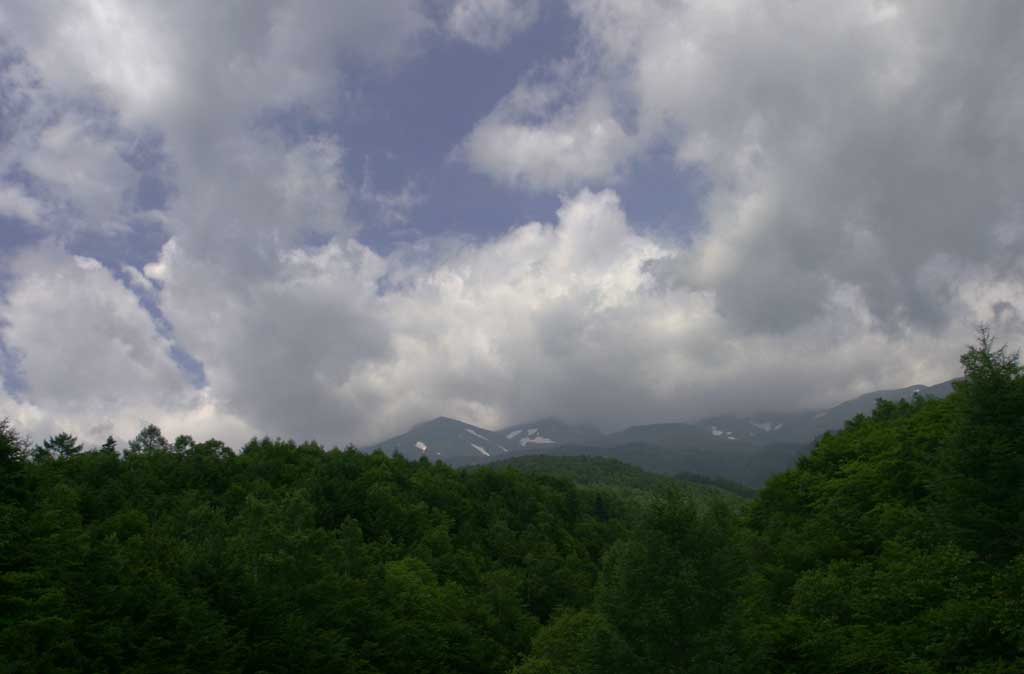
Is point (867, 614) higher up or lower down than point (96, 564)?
lower down

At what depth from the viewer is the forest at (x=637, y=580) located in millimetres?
30688

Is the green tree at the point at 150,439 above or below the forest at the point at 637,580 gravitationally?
above

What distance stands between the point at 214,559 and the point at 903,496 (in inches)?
1920

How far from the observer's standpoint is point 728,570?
3491cm

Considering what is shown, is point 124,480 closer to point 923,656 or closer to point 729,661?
point 729,661

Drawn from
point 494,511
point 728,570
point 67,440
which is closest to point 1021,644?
point 728,570

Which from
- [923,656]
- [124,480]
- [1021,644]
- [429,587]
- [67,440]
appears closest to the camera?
[1021,644]

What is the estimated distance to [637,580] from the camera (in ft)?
114

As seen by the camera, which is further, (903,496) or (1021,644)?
(903,496)

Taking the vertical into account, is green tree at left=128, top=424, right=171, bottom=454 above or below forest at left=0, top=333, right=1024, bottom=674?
above

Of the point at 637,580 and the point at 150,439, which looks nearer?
the point at 637,580

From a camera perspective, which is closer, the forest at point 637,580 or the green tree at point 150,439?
the forest at point 637,580

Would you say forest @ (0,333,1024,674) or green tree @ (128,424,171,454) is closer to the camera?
forest @ (0,333,1024,674)

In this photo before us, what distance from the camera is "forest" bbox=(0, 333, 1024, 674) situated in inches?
1208
